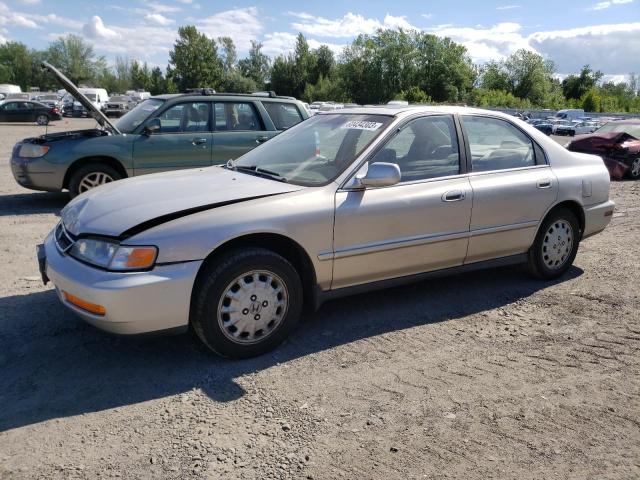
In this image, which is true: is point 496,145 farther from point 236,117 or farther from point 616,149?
point 616,149

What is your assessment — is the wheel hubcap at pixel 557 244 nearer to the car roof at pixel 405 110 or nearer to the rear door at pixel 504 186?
the rear door at pixel 504 186

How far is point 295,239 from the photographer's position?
361 centimetres

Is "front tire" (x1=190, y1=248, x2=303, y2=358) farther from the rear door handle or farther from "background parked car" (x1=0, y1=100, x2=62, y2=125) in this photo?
"background parked car" (x1=0, y1=100, x2=62, y2=125)

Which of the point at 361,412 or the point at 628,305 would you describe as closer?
the point at 361,412

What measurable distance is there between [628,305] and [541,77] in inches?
3424

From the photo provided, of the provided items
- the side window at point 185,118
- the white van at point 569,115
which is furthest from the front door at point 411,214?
the white van at point 569,115

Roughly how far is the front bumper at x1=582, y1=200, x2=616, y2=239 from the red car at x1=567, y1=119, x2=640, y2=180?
904 centimetres

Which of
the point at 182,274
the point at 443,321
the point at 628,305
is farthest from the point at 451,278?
the point at 182,274

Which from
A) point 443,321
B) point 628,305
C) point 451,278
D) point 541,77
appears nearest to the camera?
point 443,321

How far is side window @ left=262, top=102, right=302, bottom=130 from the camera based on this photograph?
9.07m

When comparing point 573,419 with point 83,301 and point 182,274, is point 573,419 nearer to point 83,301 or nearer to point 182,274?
point 182,274

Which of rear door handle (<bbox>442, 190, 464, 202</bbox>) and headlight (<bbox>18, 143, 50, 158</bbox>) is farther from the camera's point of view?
headlight (<bbox>18, 143, 50, 158</bbox>)

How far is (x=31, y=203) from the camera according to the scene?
28.7 feet

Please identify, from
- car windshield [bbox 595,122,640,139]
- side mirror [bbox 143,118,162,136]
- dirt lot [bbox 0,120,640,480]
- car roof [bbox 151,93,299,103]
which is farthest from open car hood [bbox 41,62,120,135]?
car windshield [bbox 595,122,640,139]
